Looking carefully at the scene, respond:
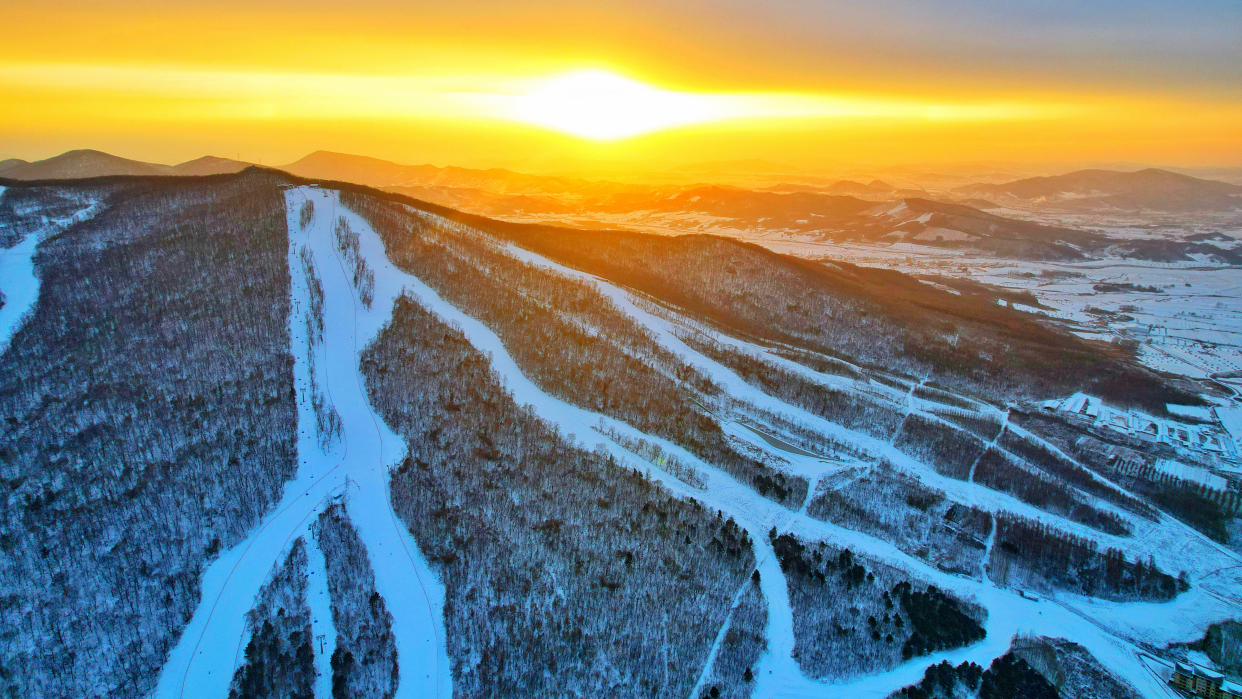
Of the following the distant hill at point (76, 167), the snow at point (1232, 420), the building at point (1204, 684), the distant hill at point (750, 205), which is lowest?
the building at point (1204, 684)

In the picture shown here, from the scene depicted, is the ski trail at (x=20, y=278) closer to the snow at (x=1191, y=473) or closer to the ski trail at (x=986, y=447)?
the ski trail at (x=986, y=447)

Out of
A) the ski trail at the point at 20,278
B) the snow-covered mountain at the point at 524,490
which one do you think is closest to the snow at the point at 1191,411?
the snow-covered mountain at the point at 524,490

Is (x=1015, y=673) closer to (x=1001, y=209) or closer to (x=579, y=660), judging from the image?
(x=579, y=660)

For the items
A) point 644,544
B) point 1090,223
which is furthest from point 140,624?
point 1090,223

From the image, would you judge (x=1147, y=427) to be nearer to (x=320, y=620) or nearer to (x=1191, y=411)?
(x=1191, y=411)

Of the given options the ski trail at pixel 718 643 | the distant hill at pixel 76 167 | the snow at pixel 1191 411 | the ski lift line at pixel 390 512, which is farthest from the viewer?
the distant hill at pixel 76 167

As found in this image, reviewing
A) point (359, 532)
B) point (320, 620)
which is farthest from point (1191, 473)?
point (320, 620)

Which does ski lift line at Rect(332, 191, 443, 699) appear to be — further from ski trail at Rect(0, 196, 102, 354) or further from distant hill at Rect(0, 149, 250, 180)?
distant hill at Rect(0, 149, 250, 180)
